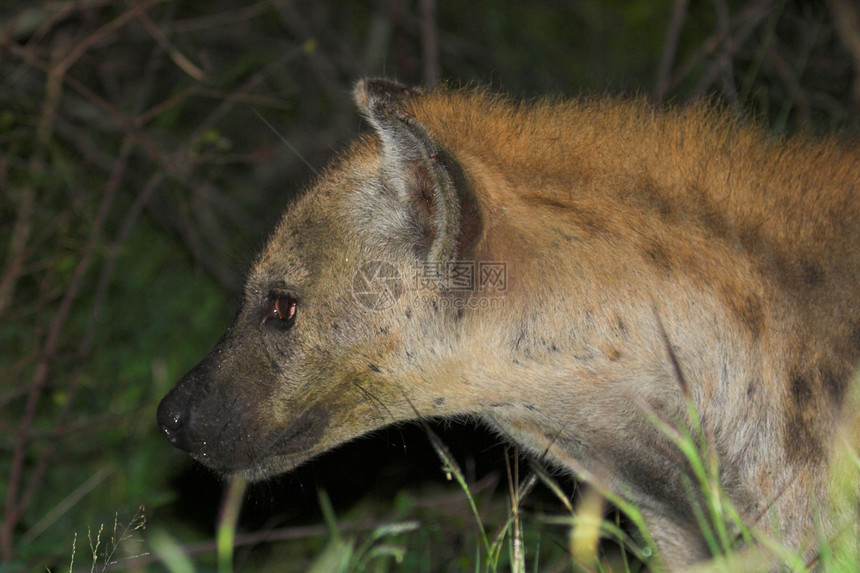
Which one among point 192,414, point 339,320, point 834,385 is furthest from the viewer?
point 192,414

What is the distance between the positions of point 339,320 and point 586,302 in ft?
1.64

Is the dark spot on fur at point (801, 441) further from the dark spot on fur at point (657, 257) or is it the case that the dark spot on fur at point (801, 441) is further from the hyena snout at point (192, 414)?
the hyena snout at point (192, 414)

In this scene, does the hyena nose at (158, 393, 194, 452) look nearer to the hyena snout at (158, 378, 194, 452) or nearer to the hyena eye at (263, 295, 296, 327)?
the hyena snout at (158, 378, 194, 452)

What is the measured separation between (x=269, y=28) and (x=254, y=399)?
3.71 m

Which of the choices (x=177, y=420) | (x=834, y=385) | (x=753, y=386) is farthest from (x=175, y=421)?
(x=834, y=385)

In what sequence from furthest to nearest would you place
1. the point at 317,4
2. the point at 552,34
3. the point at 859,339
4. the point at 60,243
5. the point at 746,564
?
the point at 552,34, the point at 317,4, the point at 60,243, the point at 859,339, the point at 746,564

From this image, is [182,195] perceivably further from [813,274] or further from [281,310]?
[813,274]

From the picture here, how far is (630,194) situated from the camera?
173cm

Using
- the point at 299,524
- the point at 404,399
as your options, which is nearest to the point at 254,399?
the point at 404,399

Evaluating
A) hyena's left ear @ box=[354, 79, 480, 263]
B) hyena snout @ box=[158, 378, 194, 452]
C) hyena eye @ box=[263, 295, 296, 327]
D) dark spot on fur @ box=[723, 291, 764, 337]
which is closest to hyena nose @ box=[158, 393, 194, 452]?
hyena snout @ box=[158, 378, 194, 452]

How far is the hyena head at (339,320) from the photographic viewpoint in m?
1.69

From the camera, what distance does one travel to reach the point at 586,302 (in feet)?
5.37

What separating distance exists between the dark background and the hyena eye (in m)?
0.25

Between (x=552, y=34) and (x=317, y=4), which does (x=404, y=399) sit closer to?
(x=317, y=4)
